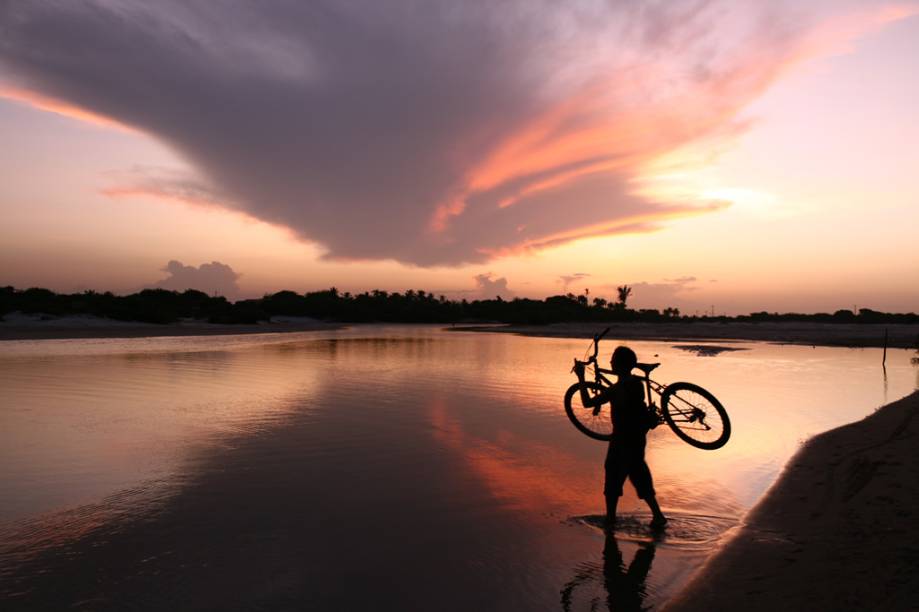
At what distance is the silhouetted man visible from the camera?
7012mm

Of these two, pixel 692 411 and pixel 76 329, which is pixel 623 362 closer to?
pixel 692 411

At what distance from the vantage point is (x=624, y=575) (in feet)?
18.7

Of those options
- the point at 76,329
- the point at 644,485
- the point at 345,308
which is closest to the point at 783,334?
the point at 644,485

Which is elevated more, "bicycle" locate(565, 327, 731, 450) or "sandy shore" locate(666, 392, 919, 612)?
"bicycle" locate(565, 327, 731, 450)

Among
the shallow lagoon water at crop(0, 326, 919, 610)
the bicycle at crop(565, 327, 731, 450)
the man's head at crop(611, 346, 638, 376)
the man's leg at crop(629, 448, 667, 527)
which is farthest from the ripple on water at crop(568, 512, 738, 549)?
the man's head at crop(611, 346, 638, 376)

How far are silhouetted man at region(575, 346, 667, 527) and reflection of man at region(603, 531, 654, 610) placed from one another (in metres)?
0.61

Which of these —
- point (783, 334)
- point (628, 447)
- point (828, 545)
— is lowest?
point (828, 545)

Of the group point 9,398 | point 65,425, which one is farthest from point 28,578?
point 9,398

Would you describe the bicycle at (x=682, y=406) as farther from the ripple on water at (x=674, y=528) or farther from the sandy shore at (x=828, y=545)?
the sandy shore at (x=828, y=545)

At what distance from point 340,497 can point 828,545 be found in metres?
6.10

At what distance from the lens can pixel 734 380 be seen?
22312 mm

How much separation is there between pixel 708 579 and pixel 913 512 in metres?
3.17

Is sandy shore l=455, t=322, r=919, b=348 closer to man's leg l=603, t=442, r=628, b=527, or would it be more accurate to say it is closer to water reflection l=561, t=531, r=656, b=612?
man's leg l=603, t=442, r=628, b=527

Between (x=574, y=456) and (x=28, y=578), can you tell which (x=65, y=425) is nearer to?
(x=28, y=578)
